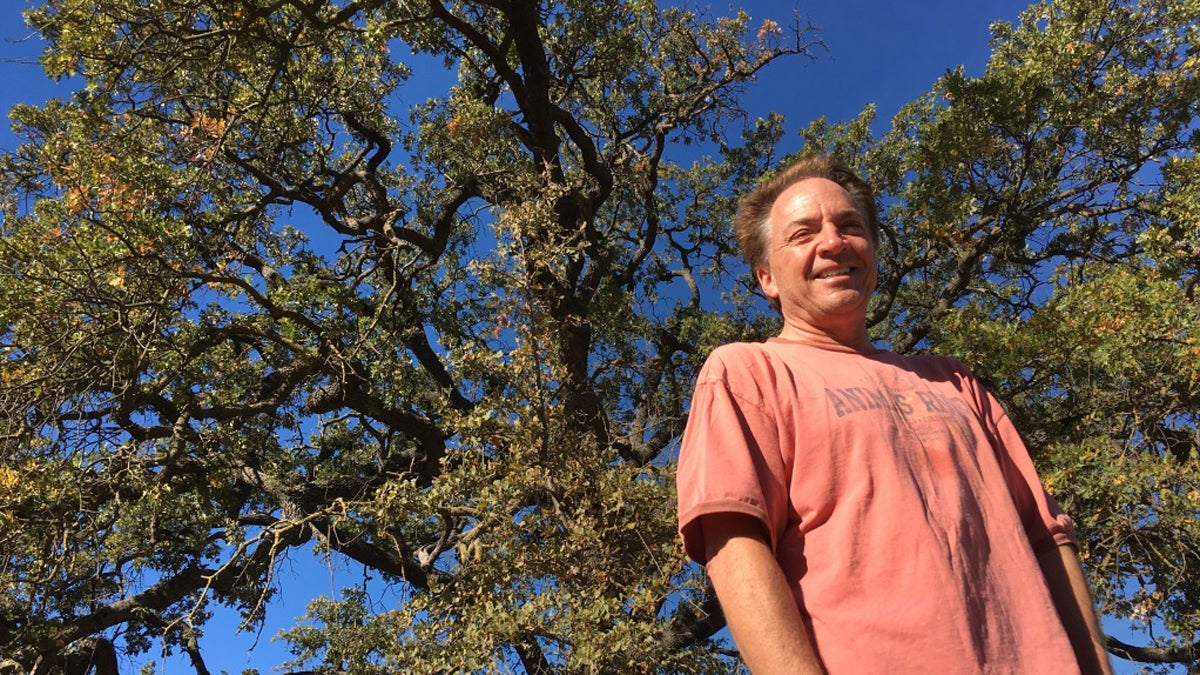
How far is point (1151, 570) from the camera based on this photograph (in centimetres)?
490

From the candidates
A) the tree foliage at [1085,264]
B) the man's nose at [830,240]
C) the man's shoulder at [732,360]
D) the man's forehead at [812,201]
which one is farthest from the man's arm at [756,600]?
the tree foliage at [1085,264]

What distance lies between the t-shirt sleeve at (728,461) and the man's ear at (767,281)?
15.7 inches

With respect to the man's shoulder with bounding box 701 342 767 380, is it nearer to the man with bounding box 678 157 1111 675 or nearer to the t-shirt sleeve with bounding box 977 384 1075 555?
the man with bounding box 678 157 1111 675

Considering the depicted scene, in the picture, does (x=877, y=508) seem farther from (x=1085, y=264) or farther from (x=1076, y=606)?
(x=1085, y=264)

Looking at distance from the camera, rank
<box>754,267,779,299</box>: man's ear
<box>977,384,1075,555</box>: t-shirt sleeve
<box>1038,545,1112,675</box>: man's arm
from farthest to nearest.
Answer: <box>754,267,779,299</box>: man's ear
<box>977,384,1075,555</box>: t-shirt sleeve
<box>1038,545,1112,675</box>: man's arm

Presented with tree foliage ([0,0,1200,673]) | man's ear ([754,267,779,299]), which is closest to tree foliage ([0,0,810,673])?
tree foliage ([0,0,1200,673])

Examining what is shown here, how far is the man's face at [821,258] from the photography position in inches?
62.9

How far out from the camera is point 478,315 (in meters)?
8.03

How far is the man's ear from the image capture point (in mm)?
1758

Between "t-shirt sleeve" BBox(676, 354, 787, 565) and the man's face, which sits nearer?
"t-shirt sleeve" BBox(676, 354, 787, 565)

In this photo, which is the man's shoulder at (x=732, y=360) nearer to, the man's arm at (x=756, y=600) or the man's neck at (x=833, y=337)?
the man's neck at (x=833, y=337)

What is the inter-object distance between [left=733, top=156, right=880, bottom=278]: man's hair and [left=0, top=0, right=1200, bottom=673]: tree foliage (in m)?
2.11

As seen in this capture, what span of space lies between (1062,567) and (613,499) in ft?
8.29

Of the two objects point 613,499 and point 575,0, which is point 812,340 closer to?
point 613,499
